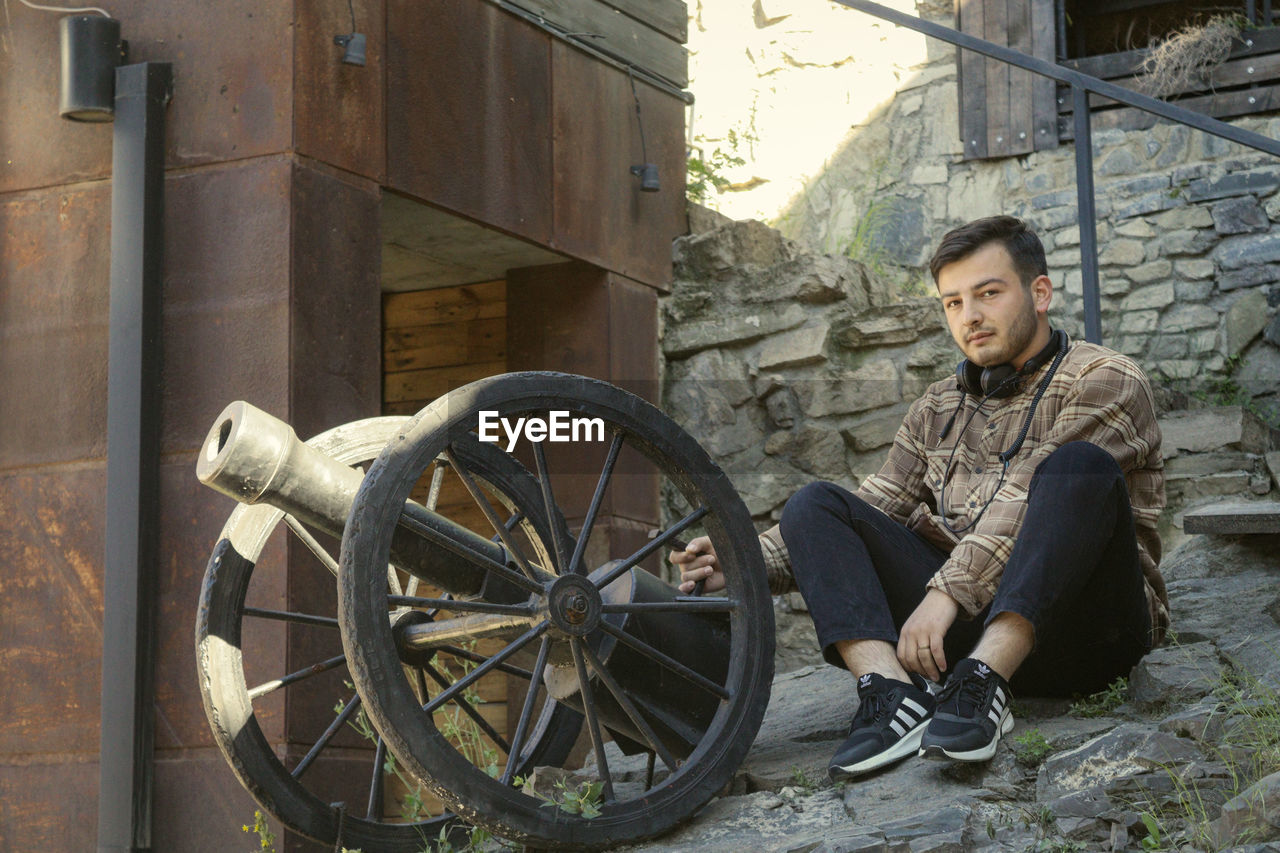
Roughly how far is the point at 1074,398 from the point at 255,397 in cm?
220

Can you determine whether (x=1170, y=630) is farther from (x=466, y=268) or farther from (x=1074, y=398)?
(x=466, y=268)

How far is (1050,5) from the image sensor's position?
271 inches

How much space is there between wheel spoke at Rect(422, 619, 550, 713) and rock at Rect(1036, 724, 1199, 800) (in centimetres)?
95

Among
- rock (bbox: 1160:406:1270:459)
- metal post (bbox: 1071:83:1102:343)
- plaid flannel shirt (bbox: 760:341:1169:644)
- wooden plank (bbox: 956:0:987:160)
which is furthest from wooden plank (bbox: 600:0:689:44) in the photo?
plaid flannel shirt (bbox: 760:341:1169:644)

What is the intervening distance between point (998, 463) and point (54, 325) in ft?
8.82

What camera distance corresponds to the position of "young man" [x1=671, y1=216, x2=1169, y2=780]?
111 inches

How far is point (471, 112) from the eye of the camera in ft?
16.1

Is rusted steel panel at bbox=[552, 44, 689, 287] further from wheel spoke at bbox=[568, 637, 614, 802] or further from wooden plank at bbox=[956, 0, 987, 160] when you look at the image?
wheel spoke at bbox=[568, 637, 614, 802]

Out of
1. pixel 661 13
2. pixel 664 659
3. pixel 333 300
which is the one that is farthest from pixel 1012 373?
pixel 661 13

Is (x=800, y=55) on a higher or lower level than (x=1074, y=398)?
higher

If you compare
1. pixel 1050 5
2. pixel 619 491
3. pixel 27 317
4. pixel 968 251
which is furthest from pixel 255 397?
pixel 1050 5

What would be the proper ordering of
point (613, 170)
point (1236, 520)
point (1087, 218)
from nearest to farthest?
point (1236, 520), point (1087, 218), point (613, 170)

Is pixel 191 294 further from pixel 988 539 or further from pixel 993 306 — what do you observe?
pixel 988 539

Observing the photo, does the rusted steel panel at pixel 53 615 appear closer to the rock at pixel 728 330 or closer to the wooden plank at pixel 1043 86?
the rock at pixel 728 330
